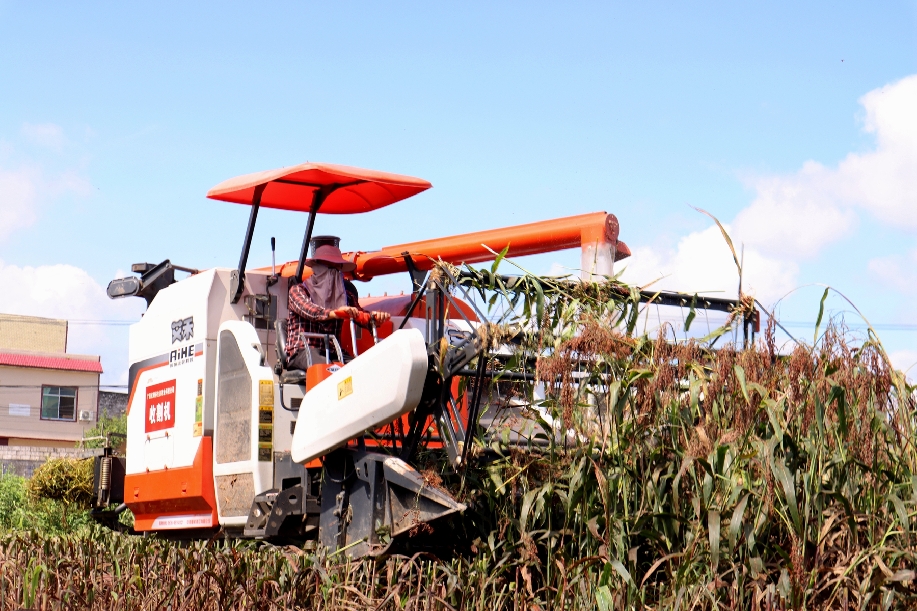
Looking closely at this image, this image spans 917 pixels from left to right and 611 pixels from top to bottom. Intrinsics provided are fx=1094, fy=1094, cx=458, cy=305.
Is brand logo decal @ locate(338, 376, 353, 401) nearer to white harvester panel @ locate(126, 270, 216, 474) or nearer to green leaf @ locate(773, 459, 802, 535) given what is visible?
white harvester panel @ locate(126, 270, 216, 474)

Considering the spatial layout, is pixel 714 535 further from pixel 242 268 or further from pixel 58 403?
pixel 58 403

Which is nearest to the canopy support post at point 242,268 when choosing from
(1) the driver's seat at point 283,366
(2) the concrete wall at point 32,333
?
(1) the driver's seat at point 283,366

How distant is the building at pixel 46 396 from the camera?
40406mm

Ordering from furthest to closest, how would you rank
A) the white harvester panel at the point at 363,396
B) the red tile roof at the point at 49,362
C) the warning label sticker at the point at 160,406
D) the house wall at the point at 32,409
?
the red tile roof at the point at 49,362
the house wall at the point at 32,409
the warning label sticker at the point at 160,406
the white harvester panel at the point at 363,396

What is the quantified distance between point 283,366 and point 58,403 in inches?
1456

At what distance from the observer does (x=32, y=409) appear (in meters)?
40.8

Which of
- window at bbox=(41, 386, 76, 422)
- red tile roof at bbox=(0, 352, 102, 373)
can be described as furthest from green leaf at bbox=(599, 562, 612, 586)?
window at bbox=(41, 386, 76, 422)

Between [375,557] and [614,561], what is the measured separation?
1539mm

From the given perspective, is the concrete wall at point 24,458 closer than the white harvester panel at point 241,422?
No

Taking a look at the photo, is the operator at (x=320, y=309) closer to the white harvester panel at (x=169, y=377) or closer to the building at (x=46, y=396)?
the white harvester panel at (x=169, y=377)

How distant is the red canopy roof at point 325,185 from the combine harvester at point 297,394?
0.05 ft

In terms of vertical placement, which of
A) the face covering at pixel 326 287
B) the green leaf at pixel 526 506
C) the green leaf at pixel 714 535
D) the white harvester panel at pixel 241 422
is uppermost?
the face covering at pixel 326 287

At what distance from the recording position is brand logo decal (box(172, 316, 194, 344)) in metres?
8.35

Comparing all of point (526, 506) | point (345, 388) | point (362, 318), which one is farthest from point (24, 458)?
point (526, 506)
